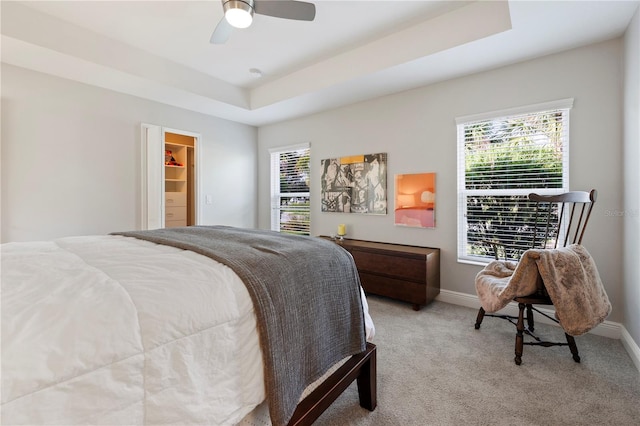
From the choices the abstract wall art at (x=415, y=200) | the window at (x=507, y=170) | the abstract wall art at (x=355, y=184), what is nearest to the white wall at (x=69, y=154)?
the abstract wall art at (x=355, y=184)

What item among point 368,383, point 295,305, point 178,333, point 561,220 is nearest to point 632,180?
point 561,220

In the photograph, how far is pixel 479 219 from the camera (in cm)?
307

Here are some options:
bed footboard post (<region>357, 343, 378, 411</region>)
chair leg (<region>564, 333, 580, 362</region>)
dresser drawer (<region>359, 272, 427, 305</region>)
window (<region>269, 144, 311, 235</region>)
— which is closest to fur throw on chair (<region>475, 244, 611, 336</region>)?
chair leg (<region>564, 333, 580, 362</region>)

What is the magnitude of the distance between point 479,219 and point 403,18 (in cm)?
206

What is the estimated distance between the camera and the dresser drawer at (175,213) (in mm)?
4668

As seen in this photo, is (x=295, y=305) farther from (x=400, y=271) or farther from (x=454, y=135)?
(x=454, y=135)

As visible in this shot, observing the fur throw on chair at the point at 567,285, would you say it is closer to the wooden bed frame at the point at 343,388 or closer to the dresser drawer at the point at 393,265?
the dresser drawer at the point at 393,265

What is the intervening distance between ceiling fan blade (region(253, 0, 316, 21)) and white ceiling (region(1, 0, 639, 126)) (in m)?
0.47

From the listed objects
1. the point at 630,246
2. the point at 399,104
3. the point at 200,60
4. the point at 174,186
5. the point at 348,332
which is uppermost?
the point at 200,60

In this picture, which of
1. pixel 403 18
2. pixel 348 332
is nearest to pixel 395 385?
pixel 348 332

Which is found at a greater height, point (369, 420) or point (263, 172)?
point (263, 172)

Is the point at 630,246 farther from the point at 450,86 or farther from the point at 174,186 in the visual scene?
the point at 174,186

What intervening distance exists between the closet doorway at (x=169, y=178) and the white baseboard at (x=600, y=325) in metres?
3.46

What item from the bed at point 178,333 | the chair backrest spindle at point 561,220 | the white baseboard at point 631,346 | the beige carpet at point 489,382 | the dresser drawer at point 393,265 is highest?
the chair backrest spindle at point 561,220
